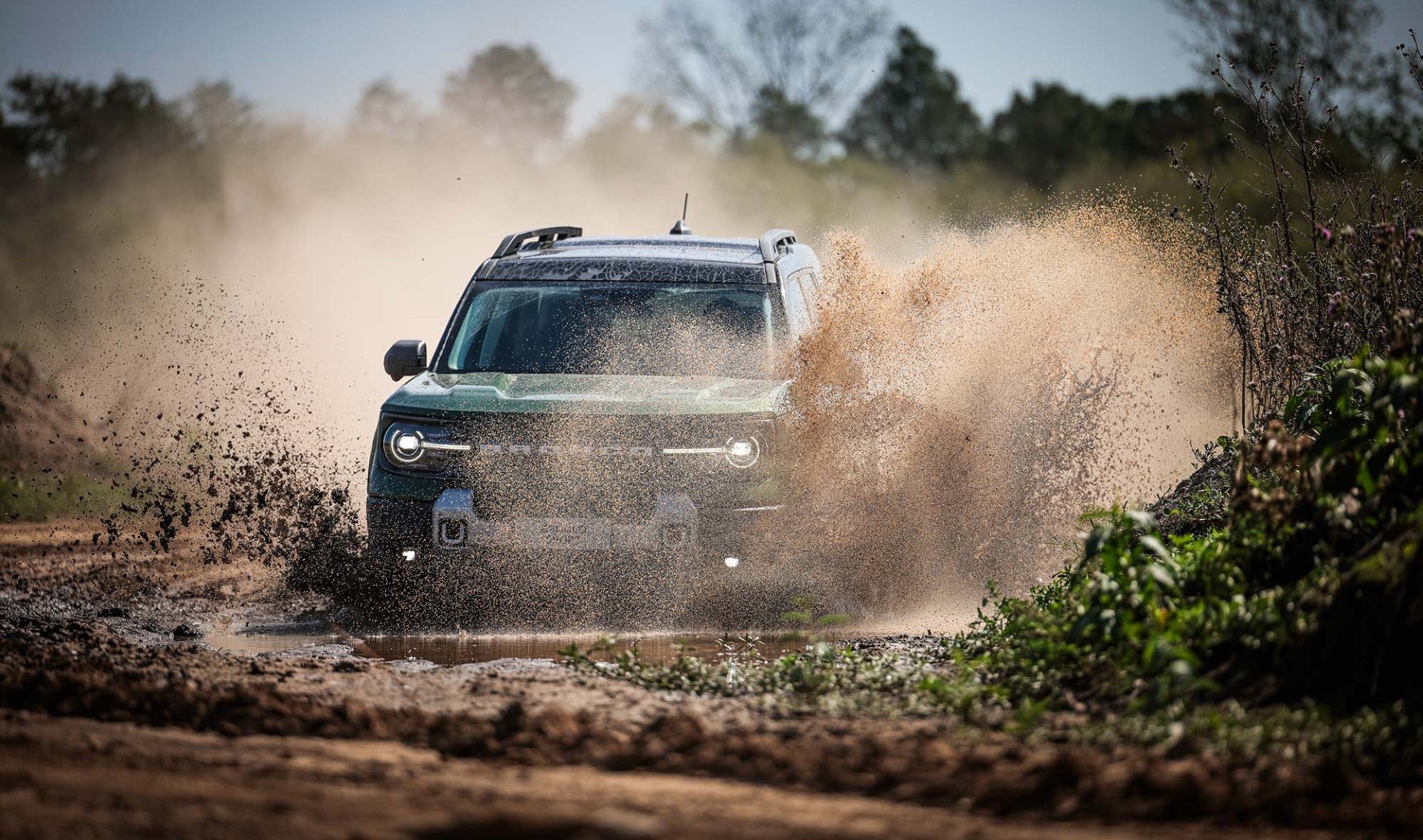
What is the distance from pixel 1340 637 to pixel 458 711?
3098 mm

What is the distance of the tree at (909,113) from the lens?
61281 millimetres

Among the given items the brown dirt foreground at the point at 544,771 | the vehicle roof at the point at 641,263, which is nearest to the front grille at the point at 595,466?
the brown dirt foreground at the point at 544,771

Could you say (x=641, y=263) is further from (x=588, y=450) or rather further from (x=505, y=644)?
(x=505, y=644)

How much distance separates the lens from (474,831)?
11.8 feet

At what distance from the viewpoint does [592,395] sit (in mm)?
7664

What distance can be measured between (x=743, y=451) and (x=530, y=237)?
3027 mm

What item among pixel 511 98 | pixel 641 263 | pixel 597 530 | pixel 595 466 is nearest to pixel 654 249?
pixel 641 263

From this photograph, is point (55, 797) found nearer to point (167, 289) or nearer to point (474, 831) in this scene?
point (474, 831)

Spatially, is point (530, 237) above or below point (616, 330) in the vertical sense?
above

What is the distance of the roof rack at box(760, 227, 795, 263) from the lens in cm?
911

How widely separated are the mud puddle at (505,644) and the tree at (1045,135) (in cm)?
4006

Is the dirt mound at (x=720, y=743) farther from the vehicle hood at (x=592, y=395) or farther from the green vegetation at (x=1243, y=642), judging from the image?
the vehicle hood at (x=592, y=395)

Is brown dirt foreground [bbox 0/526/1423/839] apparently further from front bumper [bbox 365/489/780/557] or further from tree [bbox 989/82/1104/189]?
tree [bbox 989/82/1104/189]

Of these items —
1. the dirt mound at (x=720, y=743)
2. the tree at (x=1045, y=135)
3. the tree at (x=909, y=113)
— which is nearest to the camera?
the dirt mound at (x=720, y=743)
